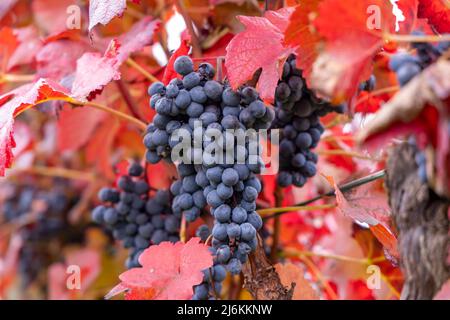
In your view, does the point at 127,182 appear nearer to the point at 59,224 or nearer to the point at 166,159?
the point at 166,159

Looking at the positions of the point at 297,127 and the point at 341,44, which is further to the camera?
the point at 297,127

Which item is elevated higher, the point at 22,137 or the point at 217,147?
the point at 22,137

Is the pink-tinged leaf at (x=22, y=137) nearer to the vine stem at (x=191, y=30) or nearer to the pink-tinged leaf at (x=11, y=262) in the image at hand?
the pink-tinged leaf at (x=11, y=262)

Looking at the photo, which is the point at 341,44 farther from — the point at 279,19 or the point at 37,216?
the point at 37,216

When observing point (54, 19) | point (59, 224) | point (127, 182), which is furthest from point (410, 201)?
point (59, 224)

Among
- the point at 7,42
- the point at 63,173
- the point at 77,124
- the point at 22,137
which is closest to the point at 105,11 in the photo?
the point at 7,42
